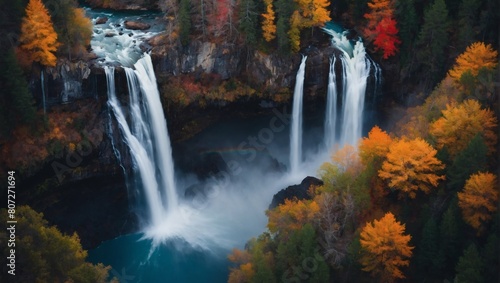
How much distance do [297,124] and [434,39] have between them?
604 inches

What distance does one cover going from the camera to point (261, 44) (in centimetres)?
4931

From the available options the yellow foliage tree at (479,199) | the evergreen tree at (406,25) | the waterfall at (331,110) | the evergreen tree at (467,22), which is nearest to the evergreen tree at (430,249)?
the yellow foliage tree at (479,199)

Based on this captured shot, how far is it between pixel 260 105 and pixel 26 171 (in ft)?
73.8

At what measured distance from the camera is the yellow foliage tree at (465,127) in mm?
36688

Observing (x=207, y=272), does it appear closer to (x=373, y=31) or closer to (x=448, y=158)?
(x=448, y=158)

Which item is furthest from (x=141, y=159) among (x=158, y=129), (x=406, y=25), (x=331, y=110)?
(x=406, y=25)

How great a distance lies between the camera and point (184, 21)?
4675 centimetres

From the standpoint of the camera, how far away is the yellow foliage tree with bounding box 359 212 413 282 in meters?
32.5

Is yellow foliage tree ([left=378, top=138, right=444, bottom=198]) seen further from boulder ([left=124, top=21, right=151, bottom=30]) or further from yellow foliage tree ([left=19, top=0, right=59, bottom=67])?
boulder ([left=124, top=21, right=151, bottom=30])

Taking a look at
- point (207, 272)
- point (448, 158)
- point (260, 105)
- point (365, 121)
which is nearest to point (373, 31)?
point (365, 121)

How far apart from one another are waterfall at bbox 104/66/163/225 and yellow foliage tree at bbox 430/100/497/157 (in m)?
24.2

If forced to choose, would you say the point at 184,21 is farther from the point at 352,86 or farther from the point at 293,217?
the point at 293,217

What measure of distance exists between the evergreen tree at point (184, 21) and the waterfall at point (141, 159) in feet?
25.3

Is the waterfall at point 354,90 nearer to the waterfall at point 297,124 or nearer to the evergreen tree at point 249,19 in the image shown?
the waterfall at point 297,124
